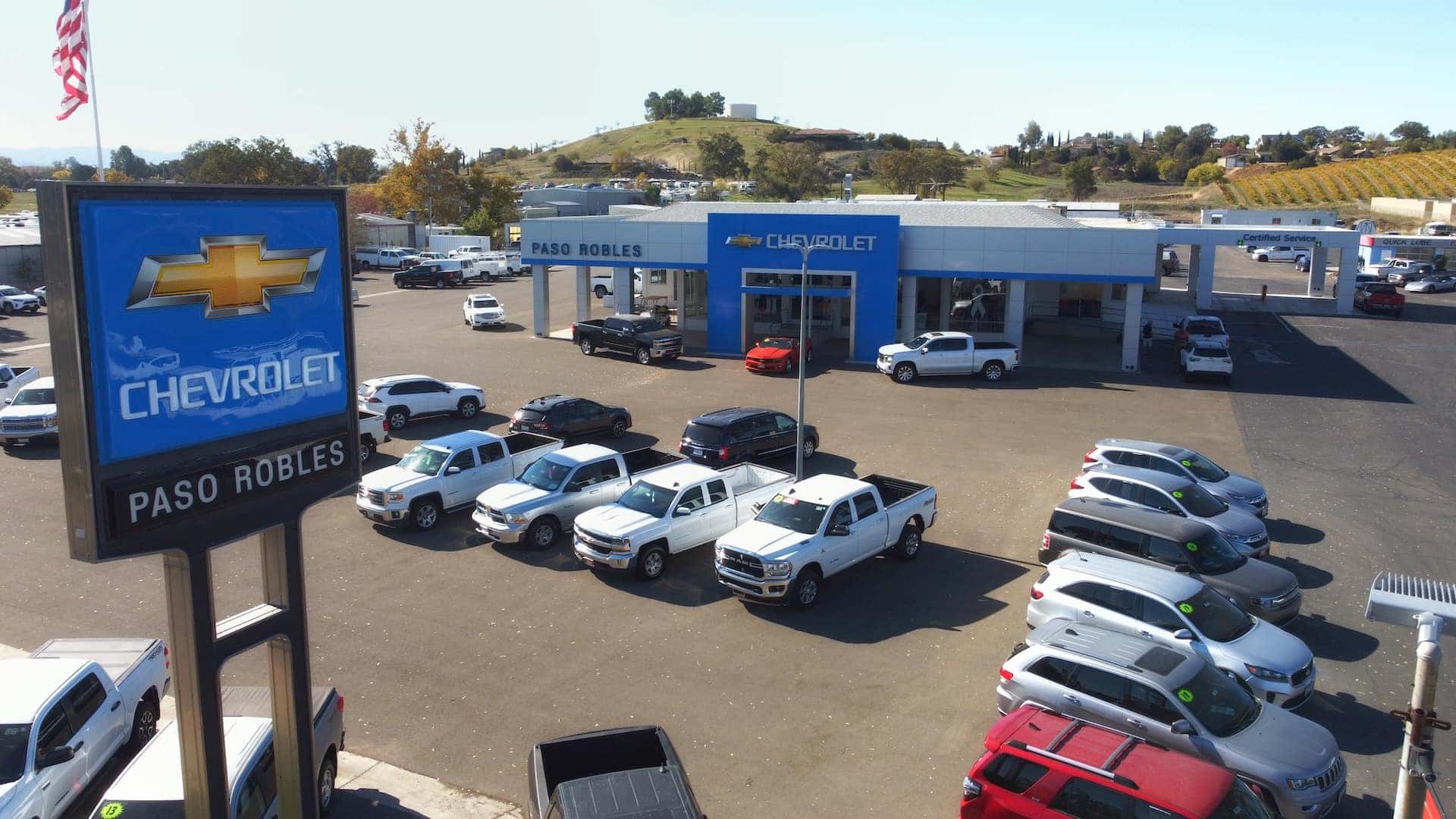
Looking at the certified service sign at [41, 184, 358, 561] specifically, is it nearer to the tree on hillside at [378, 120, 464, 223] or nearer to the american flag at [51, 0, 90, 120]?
the american flag at [51, 0, 90, 120]

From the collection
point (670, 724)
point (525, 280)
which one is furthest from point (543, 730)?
point (525, 280)

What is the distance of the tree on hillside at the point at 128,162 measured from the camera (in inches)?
4484

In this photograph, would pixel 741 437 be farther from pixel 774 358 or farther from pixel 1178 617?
pixel 774 358

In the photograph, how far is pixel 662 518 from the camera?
17109 millimetres

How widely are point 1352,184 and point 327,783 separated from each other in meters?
129

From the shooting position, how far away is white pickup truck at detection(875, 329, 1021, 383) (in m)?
32.9

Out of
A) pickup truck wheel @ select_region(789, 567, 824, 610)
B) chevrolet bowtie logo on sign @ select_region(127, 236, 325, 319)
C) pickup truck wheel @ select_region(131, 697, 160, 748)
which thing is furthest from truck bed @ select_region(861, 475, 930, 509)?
chevrolet bowtie logo on sign @ select_region(127, 236, 325, 319)

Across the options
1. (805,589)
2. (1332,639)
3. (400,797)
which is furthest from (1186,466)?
(400,797)

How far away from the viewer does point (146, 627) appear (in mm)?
15031

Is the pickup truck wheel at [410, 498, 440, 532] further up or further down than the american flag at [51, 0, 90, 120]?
further down

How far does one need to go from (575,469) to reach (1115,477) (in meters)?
9.81

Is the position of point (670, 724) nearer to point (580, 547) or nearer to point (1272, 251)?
point (580, 547)

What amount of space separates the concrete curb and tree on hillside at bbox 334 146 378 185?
5660 inches

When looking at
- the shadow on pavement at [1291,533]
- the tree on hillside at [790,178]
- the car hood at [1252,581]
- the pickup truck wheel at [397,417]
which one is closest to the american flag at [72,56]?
the pickup truck wheel at [397,417]
